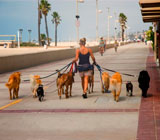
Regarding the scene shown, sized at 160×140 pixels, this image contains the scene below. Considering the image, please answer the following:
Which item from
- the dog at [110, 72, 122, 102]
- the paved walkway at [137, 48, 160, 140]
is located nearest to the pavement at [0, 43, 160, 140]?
the paved walkway at [137, 48, 160, 140]

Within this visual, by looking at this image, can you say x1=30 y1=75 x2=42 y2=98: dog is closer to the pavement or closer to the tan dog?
the pavement

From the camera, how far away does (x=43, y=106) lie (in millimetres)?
11305

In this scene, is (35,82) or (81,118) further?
(35,82)

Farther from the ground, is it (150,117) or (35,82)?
(35,82)

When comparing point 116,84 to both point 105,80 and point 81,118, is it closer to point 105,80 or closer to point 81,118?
point 105,80

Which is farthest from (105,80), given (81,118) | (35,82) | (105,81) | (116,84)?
(81,118)

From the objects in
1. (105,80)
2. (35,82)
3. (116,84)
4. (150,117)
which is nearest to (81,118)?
(150,117)

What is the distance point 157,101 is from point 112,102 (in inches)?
48.7

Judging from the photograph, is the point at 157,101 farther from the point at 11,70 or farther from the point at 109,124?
the point at 11,70

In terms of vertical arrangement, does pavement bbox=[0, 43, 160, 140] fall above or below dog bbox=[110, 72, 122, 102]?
below

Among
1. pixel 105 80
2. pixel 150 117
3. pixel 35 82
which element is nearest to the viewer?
pixel 150 117

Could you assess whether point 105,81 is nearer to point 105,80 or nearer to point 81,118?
point 105,80

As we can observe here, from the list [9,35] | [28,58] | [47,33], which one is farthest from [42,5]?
[28,58]

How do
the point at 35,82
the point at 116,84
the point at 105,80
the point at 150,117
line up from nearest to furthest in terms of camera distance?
the point at 150,117, the point at 116,84, the point at 35,82, the point at 105,80
